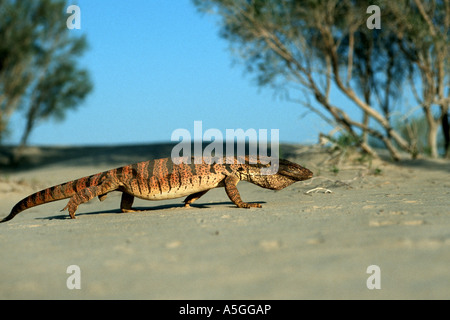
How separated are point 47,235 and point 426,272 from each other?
3060mm

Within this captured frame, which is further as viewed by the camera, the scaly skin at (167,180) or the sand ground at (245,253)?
the scaly skin at (167,180)

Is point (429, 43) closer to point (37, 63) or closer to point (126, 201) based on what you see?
point (126, 201)

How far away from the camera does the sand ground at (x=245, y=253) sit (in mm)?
2545

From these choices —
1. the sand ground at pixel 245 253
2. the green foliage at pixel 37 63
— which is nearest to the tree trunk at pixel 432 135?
the sand ground at pixel 245 253

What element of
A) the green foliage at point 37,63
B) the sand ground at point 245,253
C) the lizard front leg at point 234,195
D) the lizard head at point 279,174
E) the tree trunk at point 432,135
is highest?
the green foliage at point 37,63

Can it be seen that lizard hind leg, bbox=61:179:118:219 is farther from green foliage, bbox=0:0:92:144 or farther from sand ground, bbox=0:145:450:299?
green foliage, bbox=0:0:92:144

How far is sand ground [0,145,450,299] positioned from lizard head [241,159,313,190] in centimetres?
47

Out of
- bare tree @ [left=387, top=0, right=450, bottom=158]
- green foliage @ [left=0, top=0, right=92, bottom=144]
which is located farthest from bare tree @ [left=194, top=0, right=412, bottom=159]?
green foliage @ [left=0, top=0, right=92, bottom=144]

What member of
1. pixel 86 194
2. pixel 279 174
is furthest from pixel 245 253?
pixel 86 194

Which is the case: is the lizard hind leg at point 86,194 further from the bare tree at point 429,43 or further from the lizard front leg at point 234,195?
the bare tree at point 429,43

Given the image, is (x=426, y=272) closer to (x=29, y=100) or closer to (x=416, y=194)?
(x=416, y=194)

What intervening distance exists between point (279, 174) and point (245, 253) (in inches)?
109

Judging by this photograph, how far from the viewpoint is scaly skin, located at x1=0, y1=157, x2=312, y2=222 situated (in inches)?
217

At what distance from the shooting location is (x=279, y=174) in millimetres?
5742
